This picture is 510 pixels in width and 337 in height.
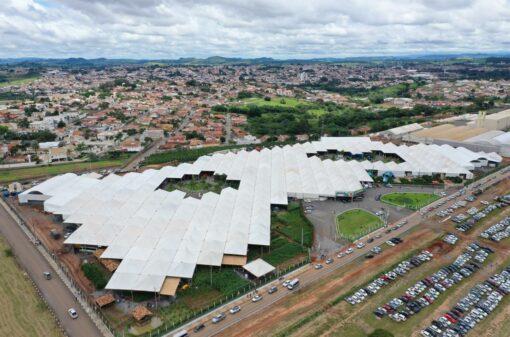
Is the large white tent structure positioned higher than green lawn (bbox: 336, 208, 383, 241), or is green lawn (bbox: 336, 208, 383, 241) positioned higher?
the large white tent structure

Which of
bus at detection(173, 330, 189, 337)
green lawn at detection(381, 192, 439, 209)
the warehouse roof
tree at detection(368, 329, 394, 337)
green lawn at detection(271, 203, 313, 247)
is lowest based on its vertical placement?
green lawn at detection(381, 192, 439, 209)

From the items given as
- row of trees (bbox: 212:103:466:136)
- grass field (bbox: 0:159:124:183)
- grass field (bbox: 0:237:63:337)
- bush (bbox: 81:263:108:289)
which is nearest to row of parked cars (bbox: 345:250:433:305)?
bush (bbox: 81:263:108:289)

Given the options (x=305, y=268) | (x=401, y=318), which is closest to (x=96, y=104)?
(x=305, y=268)

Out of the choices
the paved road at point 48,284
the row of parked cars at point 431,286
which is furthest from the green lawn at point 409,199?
the paved road at point 48,284

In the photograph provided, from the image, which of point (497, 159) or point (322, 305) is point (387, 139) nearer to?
point (497, 159)

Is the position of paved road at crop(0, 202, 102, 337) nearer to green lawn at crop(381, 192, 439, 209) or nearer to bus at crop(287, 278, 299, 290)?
bus at crop(287, 278, 299, 290)
